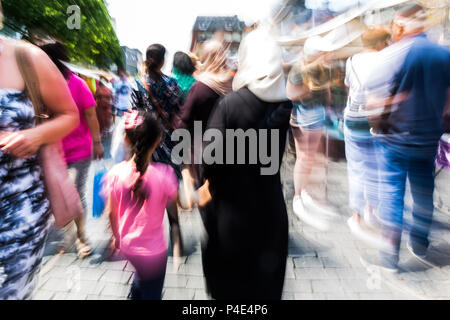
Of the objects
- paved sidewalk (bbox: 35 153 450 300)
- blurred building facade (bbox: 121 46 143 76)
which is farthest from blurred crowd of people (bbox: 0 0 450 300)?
blurred building facade (bbox: 121 46 143 76)

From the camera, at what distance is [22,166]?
141 cm

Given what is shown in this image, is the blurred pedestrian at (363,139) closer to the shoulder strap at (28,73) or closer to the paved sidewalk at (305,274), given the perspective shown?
the paved sidewalk at (305,274)

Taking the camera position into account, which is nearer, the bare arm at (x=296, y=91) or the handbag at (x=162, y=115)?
the handbag at (x=162, y=115)

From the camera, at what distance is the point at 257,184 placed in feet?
5.59

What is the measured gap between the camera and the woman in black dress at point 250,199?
5.31 feet

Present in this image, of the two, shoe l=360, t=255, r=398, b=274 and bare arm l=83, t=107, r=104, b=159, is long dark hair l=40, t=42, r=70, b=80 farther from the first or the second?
shoe l=360, t=255, r=398, b=274

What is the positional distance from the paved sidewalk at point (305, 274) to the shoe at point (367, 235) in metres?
0.07

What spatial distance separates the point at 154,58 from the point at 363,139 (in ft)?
6.74

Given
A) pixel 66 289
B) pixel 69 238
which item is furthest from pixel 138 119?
pixel 69 238

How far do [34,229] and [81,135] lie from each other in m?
1.59

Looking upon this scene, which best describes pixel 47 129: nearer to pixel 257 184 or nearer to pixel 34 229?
pixel 34 229

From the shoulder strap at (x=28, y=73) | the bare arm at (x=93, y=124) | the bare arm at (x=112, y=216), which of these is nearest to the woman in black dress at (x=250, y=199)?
the bare arm at (x=112, y=216)

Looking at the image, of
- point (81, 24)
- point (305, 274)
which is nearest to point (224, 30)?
point (305, 274)

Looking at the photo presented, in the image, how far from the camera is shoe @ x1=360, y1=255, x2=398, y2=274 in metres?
2.56
